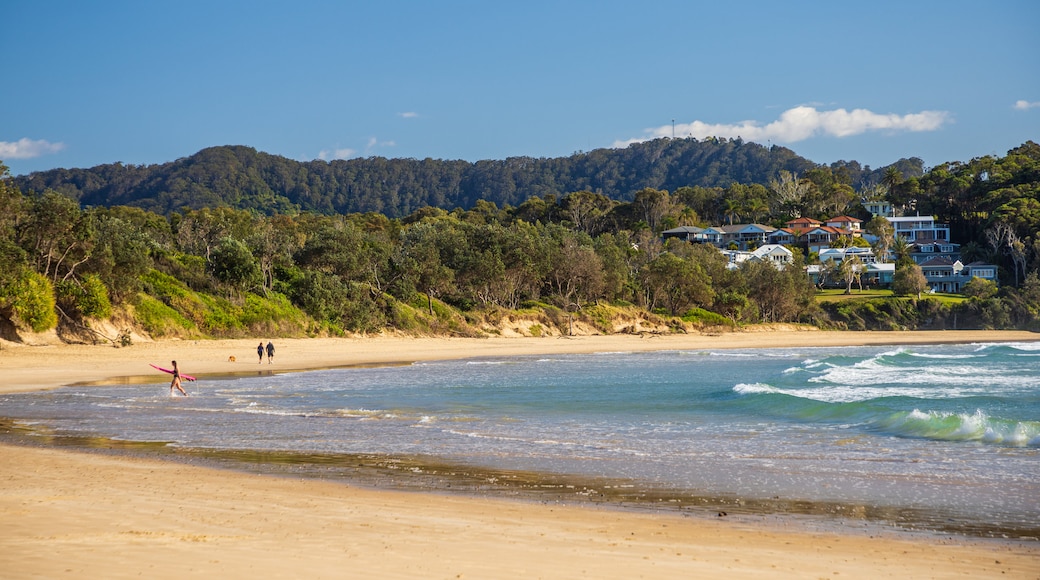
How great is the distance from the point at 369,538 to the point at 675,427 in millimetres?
11215

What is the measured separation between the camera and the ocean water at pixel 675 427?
1163 centimetres

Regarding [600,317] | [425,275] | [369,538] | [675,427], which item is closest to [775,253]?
[600,317]

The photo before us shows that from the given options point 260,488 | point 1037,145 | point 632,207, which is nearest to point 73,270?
point 260,488

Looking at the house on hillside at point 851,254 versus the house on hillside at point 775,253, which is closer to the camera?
the house on hillside at point 775,253

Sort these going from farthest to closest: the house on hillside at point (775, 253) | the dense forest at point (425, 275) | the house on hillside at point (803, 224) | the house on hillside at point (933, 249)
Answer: the house on hillside at point (803, 224) < the house on hillside at point (933, 249) < the house on hillside at point (775, 253) < the dense forest at point (425, 275)

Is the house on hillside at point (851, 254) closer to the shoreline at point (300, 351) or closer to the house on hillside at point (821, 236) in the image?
the house on hillside at point (821, 236)

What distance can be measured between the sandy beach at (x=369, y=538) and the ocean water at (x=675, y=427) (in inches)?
66.9

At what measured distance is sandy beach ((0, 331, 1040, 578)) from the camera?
7148mm

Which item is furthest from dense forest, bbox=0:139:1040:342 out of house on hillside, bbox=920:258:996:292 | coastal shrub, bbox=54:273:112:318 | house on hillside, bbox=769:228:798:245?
house on hillside, bbox=769:228:798:245

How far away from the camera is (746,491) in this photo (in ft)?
37.5

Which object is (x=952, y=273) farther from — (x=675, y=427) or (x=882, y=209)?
(x=675, y=427)

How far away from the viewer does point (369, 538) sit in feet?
27.2

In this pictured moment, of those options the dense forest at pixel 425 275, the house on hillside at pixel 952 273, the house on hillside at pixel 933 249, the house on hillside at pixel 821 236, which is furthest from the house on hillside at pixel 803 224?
the house on hillside at pixel 952 273

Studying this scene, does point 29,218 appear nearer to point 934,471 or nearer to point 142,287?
point 142,287
